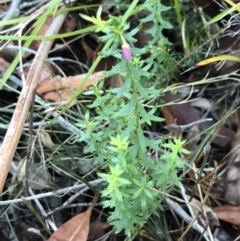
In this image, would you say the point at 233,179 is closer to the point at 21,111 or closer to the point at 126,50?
the point at 21,111

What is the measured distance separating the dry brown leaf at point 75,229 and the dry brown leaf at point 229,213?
0.27 meters

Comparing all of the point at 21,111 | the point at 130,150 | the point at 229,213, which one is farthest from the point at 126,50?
the point at 229,213

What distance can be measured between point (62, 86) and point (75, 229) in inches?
13.1

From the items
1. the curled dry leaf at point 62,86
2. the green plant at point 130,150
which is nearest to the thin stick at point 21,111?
the curled dry leaf at point 62,86

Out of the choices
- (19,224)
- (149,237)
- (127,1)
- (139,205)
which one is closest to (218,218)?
(149,237)

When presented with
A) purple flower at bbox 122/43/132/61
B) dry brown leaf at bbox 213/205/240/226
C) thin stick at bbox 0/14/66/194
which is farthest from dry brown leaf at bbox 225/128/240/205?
purple flower at bbox 122/43/132/61

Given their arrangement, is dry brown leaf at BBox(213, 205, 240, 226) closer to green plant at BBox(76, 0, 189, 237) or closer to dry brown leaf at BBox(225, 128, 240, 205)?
dry brown leaf at BBox(225, 128, 240, 205)

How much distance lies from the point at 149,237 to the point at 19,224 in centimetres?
29

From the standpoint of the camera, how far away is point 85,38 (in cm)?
139

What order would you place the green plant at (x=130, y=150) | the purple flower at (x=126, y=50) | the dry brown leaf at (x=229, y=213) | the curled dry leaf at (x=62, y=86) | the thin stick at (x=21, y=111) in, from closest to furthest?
the purple flower at (x=126, y=50) < the green plant at (x=130, y=150) < the thin stick at (x=21, y=111) < the dry brown leaf at (x=229, y=213) < the curled dry leaf at (x=62, y=86)

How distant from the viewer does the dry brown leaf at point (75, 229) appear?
1083 millimetres

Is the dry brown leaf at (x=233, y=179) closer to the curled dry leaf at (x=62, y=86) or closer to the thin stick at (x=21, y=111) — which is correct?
the curled dry leaf at (x=62, y=86)

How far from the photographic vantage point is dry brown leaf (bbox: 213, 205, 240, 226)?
114cm

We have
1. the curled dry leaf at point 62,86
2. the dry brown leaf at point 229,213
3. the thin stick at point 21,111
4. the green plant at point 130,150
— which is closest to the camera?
the green plant at point 130,150
